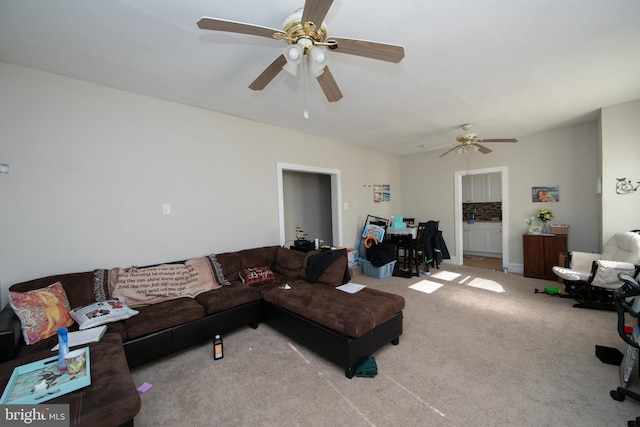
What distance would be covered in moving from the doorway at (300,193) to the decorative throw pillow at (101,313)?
85.3 inches

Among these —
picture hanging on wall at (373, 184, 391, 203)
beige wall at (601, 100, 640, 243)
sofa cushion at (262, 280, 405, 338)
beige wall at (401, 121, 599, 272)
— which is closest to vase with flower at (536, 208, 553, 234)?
beige wall at (401, 121, 599, 272)

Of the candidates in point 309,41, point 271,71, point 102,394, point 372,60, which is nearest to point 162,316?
point 102,394

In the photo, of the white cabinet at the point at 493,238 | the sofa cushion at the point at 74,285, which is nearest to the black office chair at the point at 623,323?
the sofa cushion at the point at 74,285

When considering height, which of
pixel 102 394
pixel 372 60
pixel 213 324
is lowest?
pixel 213 324

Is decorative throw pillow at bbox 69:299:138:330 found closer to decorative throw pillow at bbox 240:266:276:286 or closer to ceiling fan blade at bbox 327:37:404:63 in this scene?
decorative throw pillow at bbox 240:266:276:286

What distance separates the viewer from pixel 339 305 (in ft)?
7.61

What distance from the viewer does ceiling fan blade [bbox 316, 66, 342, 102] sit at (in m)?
1.83

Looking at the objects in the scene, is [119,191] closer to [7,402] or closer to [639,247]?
[7,402]

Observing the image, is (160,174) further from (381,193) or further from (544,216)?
(544,216)

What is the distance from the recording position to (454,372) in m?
2.07

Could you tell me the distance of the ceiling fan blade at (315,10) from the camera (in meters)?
1.19

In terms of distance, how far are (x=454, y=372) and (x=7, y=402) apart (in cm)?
272

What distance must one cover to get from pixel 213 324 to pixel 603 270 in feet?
14.3

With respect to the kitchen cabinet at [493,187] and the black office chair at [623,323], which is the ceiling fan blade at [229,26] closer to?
the black office chair at [623,323]
